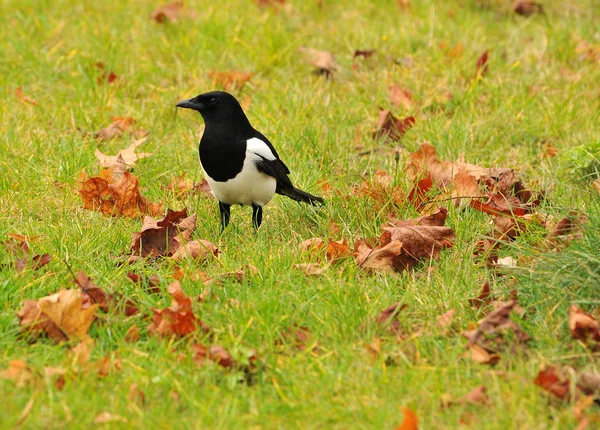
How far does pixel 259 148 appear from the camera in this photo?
13.9 feet

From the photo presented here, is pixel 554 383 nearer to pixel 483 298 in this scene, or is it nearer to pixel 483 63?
pixel 483 298

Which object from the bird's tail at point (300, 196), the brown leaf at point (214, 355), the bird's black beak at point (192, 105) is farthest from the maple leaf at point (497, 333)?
the bird's black beak at point (192, 105)

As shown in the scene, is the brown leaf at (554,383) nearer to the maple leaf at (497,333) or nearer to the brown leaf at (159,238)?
the maple leaf at (497,333)

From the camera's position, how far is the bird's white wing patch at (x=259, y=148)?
424 centimetres

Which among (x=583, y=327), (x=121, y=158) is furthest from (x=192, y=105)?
(x=583, y=327)

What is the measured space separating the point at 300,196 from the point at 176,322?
4.72 feet

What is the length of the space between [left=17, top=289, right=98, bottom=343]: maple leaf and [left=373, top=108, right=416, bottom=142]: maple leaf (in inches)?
104

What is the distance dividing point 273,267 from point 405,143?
1.88 meters

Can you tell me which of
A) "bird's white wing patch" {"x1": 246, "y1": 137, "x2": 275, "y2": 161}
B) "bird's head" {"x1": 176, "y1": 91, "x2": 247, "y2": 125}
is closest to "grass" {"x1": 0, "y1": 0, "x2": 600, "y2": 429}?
"bird's white wing patch" {"x1": 246, "y1": 137, "x2": 275, "y2": 161}

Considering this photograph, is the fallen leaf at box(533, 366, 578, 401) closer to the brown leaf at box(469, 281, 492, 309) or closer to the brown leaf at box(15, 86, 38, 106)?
the brown leaf at box(469, 281, 492, 309)

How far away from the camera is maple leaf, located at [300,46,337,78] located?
238 inches

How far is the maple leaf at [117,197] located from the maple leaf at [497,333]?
1.95 m

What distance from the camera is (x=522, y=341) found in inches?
118

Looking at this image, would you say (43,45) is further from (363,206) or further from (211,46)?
(363,206)
